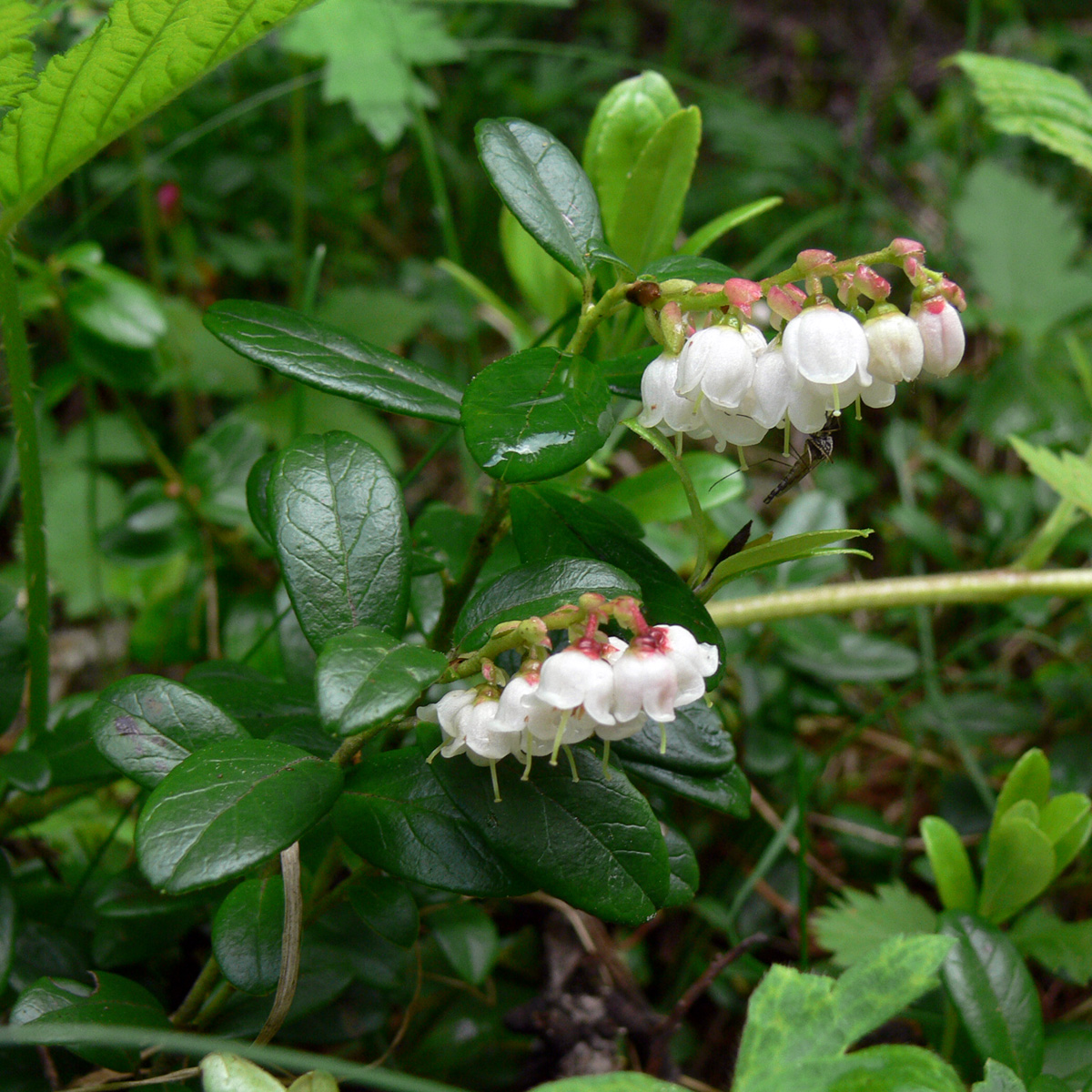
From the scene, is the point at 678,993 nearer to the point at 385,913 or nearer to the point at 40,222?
the point at 385,913

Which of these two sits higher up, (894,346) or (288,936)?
(894,346)

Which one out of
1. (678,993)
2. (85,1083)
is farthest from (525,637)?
(678,993)

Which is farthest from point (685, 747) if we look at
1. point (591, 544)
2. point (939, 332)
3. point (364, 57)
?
point (364, 57)

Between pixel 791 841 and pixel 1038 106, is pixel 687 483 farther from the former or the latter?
pixel 1038 106

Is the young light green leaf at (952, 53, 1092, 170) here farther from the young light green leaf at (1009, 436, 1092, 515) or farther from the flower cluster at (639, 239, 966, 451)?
the flower cluster at (639, 239, 966, 451)

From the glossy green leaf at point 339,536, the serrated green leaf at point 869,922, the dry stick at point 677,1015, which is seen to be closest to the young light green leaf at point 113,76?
the glossy green leaf at point 339,536

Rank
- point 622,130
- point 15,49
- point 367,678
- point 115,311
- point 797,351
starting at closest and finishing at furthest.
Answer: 1. point 367,678
2. point 797,351
3. point 15,49
4. point 622,130
5. point 115,311
